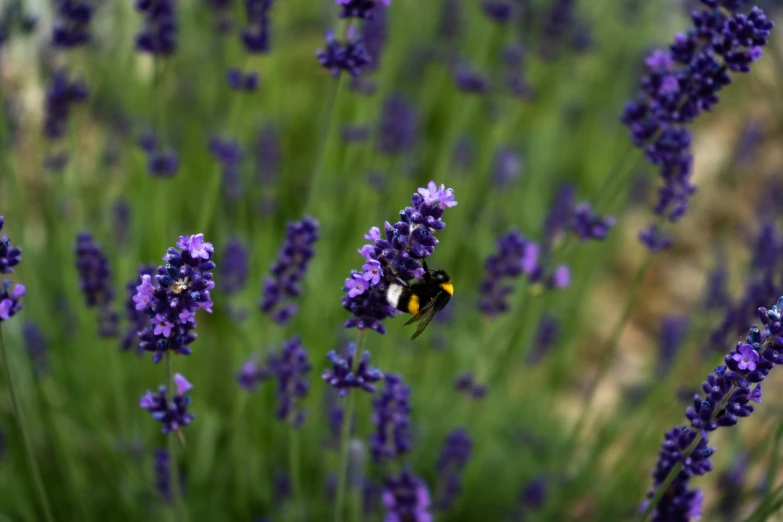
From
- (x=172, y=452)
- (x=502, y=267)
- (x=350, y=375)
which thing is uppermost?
(x=502, y=267)

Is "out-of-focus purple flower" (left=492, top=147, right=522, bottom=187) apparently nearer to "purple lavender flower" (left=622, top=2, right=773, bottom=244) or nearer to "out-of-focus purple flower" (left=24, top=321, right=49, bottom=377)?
"purple lavender flower" (left=622, top=2, right=773, bottom=244)

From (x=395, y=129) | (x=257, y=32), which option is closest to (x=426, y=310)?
(x=257, y=32)

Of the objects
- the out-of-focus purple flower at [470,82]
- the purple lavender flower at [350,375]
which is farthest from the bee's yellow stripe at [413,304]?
the out-of-focus purple flower at [470,82]

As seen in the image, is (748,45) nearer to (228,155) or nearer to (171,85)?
(228,155)

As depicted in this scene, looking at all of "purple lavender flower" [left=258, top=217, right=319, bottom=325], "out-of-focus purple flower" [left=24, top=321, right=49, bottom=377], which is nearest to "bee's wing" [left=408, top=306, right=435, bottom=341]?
"purple lavender flower" [left=258, top=217, right=319, bottom=325]

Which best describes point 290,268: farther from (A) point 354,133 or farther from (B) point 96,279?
(A) point 354,133

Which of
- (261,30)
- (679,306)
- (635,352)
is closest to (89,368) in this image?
(261,30)
